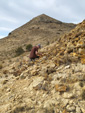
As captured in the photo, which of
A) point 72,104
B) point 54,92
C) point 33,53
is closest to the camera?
point 72,104

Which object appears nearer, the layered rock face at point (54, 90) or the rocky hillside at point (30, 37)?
the layered rock face at point (54, 90)

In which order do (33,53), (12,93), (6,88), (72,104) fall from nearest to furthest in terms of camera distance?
(72,104) < (12,93) < (6,88) < (33,53)

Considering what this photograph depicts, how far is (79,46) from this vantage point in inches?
215

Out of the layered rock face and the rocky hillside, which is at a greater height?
the rocky hillside

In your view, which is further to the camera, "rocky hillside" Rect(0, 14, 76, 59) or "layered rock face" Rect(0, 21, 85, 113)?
"rocky hillside" Rect(0, 14, 76, 59)

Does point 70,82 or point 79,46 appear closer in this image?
point 70,82

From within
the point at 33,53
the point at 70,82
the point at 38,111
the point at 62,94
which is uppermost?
the point at 33,53

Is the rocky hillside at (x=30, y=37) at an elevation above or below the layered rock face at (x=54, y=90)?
above

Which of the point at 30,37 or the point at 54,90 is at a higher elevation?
the point at 30,37

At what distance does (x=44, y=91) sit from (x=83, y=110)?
64.4 inches

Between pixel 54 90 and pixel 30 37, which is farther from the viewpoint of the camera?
pixel 30 37

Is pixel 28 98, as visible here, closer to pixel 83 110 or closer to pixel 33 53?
pixel 83 110

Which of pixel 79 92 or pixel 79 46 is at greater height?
pixel 79 46

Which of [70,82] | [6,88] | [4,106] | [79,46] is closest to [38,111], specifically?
[4,106]
